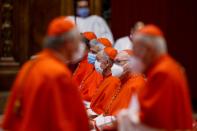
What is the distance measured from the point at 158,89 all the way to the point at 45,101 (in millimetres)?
815

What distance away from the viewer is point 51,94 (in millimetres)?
4223

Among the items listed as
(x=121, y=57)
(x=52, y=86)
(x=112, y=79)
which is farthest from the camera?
(x=112, y=79)

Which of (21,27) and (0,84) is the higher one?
(21,27)

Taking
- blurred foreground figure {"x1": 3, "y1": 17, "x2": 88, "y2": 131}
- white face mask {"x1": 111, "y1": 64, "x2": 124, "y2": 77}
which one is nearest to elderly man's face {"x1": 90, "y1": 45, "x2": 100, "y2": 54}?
white face mask {"x1": 111, "y1": 64, "x2": 124, "y2": 77}

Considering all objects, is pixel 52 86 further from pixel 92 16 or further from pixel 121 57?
pixel 92 16

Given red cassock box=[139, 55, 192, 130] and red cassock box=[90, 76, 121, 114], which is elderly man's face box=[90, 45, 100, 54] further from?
red cassock box=[139, 55, 192, 130]

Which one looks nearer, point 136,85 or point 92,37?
point 136,85

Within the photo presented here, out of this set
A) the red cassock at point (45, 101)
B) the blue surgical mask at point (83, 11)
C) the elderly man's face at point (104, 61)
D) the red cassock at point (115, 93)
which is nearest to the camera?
the red cassock at point (45, 101)

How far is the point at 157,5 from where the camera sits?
10.6 metres

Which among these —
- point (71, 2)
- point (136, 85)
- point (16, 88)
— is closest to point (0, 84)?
point (71, 2)

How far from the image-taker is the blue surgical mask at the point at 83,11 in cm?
1058

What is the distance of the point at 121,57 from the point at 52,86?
6.76 ft

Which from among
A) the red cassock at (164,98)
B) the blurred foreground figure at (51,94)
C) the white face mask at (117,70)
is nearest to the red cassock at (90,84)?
the white face mask at (117,70)

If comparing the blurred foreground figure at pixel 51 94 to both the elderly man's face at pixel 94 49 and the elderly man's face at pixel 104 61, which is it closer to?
the elderly man's face at pixel 104 61
